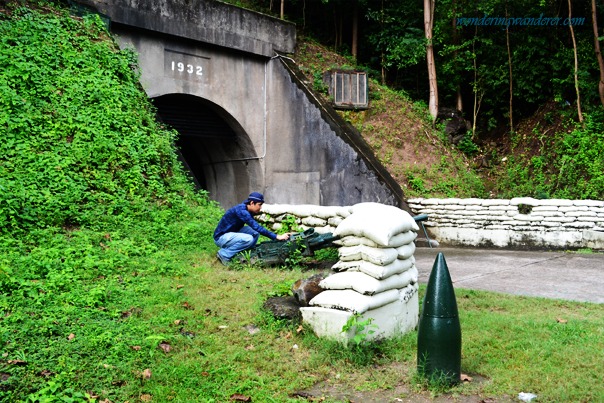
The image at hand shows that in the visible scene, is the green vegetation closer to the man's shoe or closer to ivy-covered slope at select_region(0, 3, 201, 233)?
ivy-covered slope at select_region(0, 3, 201, 233)

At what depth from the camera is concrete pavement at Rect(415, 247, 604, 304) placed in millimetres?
6711

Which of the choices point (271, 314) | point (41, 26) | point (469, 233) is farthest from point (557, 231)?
point (41, 26)

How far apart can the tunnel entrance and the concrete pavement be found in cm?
636

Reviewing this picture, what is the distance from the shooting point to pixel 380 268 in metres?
4.67

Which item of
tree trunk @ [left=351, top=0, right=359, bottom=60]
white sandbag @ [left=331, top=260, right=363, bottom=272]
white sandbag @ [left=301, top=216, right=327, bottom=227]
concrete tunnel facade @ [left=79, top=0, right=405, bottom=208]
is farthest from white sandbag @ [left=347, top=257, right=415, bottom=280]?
tree trunk @ [left=351, top=0, right=359, bottom=60]

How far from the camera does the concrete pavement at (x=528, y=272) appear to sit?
671 centimetres

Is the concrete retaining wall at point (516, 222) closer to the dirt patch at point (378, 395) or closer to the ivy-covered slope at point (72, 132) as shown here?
the ivy-covered slope at point (72, 132)

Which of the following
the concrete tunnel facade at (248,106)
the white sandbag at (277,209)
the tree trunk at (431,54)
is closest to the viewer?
the white sandbag at (277,209)

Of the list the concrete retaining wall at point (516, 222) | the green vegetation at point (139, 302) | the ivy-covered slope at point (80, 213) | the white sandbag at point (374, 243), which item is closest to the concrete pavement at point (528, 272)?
the concrete retaining wall at point (516, 222)

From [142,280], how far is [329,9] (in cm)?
1586

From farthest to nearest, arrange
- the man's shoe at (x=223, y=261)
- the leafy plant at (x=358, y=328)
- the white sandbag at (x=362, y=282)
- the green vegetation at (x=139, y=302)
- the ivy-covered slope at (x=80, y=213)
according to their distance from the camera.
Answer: the man's shoe at (x=223, y=261) < the white sandbag at (x=362, y=282) < the leafy plant at (x=358, y=328) < the ivy-covered slope at (x=80, y=213) < the green vegetation at (x=139, y=302)

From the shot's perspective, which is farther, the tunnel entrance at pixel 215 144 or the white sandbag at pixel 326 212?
the tunnel entrance at pixel 215 144

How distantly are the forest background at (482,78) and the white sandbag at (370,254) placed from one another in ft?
28.0

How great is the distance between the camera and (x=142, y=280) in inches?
227
